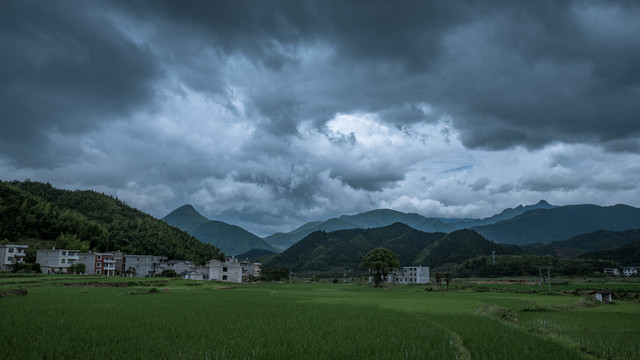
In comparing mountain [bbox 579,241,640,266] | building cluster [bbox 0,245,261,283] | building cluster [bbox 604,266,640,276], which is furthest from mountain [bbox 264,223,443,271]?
building cluster [bbox 604,266,640,276]

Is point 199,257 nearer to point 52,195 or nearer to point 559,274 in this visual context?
point 52,195

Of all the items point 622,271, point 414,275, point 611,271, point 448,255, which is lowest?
point 414,275

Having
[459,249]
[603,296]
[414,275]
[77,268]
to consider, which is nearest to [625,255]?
[459,249]

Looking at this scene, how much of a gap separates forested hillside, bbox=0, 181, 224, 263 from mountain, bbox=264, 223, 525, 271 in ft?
161

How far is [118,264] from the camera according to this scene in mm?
89312

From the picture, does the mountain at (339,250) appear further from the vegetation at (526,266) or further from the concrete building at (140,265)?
the concrete building at (140,265)

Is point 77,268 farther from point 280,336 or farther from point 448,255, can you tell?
point 448,255

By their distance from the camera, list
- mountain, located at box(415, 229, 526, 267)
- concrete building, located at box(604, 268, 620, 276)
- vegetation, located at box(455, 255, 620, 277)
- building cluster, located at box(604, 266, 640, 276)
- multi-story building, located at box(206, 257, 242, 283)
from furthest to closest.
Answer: mountain, located at box(415, 229, 526, 267) → building cluster, located at box(604, 266, 640, 276) → vegetation, located at box(455, 255, 620, 277) → concrete building, located at box(604, 268, 620, 276) → multi-story building, located at box(206, 257, 242, 283)

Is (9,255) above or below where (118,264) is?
above

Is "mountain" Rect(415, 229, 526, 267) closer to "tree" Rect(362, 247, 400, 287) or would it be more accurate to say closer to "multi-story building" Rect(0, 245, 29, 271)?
"tree" Rect(362, 247, 400, 287)

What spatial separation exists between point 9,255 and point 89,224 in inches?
1094

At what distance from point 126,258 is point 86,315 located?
8284 centimetres

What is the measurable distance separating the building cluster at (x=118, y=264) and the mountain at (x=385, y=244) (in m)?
55.0

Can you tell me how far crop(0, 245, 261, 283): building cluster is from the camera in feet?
230
